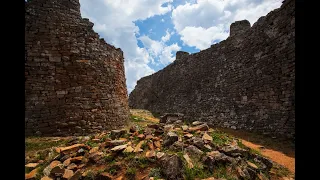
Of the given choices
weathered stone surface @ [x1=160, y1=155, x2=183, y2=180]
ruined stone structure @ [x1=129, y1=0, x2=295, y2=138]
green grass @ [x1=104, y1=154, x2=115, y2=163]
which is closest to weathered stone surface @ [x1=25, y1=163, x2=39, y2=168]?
green grass @ [x1=104, y1=154, x2=115, y2=163]

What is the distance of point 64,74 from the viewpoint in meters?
8.42

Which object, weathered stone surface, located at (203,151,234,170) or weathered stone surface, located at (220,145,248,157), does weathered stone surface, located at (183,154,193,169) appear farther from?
weathered stone surface, located at (220,145,248,157)

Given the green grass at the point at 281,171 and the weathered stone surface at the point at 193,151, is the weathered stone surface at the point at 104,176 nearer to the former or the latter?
the weathered stone surface at the point at 193,151

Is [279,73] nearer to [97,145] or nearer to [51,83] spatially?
[97,145]

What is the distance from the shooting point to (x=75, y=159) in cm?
530

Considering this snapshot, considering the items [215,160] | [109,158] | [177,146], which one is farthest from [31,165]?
[215,160]

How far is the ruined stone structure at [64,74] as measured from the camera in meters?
7.86

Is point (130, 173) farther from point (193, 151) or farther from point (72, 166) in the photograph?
point (193, 151)

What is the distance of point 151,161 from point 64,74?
5.88 meters

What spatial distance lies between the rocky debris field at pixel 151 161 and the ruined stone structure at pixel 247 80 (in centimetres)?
556

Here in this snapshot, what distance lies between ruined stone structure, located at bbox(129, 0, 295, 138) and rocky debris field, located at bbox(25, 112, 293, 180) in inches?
219
